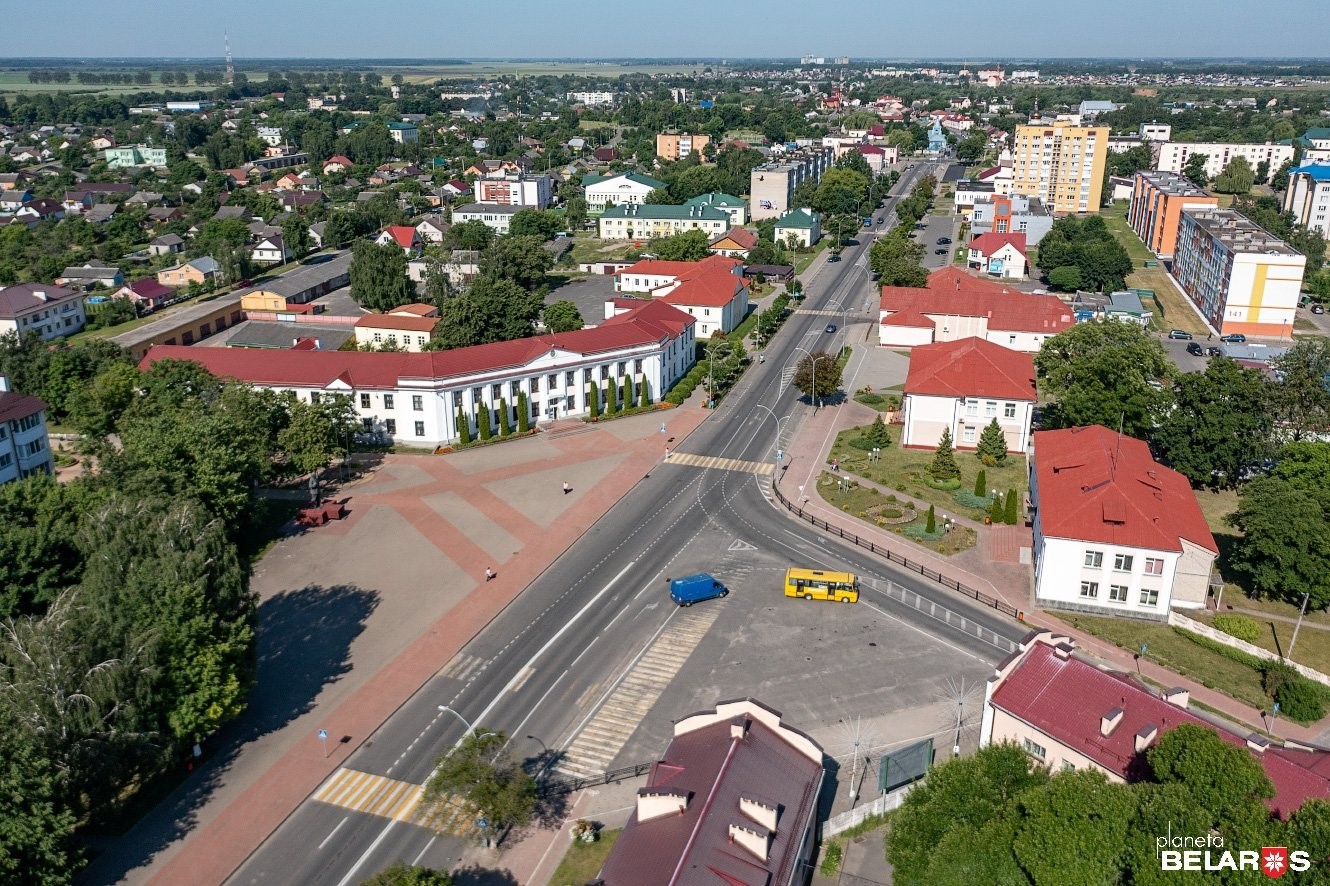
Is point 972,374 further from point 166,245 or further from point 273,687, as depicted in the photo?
point 166,245

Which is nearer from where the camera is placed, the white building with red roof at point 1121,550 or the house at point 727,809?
the house at point 727,809

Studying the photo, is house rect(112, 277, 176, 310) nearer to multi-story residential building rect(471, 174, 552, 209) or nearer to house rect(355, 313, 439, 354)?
house rect(355, 313, 439, 354)

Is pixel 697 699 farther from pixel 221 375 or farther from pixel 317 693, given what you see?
pixel 221 375

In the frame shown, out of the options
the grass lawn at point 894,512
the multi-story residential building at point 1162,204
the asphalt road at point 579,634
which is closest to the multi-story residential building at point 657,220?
the multi-story residential building at point 1162,204

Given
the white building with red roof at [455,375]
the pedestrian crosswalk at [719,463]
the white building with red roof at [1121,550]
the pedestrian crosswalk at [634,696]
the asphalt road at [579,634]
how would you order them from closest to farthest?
the asphalt road at [579,634] → the pedestrian crosswalk at [634,696] → the white building with red roof at [1121,550] → the pedestrian crosswalk at [719,463] → the white building with red roof at [455,375]

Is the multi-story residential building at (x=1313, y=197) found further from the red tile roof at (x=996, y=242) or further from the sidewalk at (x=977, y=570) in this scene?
the sidewalk at (x=977, y=570)

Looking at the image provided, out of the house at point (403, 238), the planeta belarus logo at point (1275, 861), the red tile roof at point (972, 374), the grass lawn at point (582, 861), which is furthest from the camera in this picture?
the house at point (403, 238)

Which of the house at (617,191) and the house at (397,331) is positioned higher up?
the house at (617,191)
